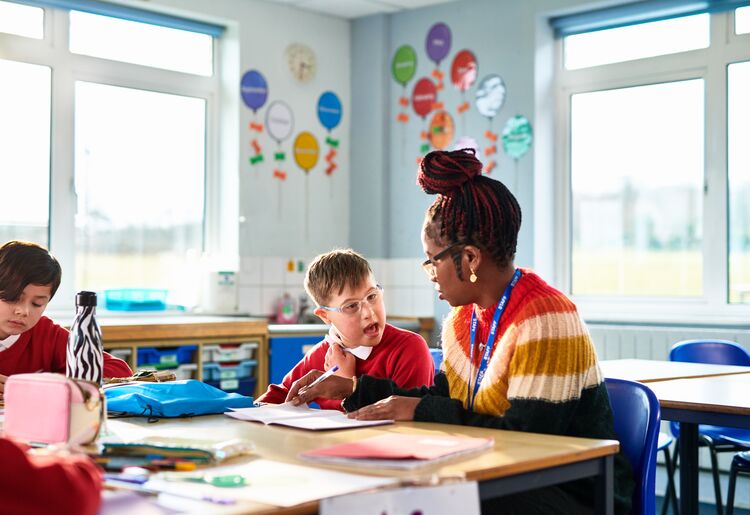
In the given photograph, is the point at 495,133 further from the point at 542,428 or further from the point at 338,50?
the point at 542,428

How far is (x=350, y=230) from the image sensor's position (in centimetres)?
613

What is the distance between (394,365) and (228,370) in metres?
2.37

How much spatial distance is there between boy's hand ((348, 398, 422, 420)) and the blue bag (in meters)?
0.32

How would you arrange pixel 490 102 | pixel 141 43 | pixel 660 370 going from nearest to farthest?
pixel 660 370, pixel 141 43, pixel 490 102

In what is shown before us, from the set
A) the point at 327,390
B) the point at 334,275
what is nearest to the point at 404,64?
the point at 334,275

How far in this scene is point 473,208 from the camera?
2.00 m

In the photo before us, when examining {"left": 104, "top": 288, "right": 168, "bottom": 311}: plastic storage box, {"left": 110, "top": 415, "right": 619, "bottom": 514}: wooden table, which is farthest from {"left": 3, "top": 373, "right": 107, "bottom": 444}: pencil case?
{"left": 104, "top": 288, "right": 168, "bottom": 311}: plastic storage box

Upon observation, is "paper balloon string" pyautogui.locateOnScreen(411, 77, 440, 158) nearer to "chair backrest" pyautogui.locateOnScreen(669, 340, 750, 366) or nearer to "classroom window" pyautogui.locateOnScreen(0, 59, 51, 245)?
"classroom window" pyautogui.locateOnScreen(0, 59, 51, 245)

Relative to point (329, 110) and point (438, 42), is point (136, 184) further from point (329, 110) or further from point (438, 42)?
point (438, 42)

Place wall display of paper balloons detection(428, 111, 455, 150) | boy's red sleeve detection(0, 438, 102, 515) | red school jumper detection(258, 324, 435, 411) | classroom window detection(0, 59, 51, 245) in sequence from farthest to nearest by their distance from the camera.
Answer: wall display of paper balloons detection(428, 111, 455, 150), classroom window detection(0, 59, 51, 245), red school jumper detection(258, 324, 435, 411), boy's red sleeve detection(0, 438, 102, 515)

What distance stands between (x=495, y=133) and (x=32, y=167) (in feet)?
8.19

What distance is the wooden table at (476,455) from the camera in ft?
4.68

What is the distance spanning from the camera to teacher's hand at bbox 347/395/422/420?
6.38ft

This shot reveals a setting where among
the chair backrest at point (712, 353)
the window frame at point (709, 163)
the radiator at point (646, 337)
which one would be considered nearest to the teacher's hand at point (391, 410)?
the chair backrest at point (712, 353)
